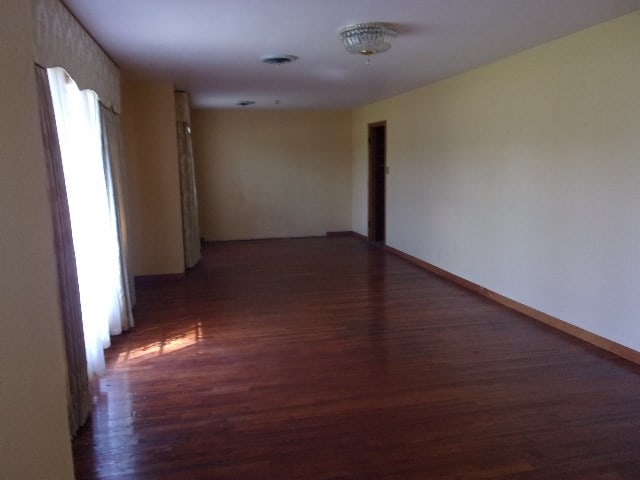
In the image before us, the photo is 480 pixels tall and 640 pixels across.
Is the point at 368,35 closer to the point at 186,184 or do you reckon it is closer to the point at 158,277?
the point at 186,184

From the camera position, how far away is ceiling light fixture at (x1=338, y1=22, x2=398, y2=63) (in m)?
3.37

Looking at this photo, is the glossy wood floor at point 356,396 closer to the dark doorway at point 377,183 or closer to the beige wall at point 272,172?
the dark doorway at point 377,183

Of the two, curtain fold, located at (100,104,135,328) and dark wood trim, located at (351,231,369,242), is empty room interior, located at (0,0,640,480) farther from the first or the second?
dark wood trim, located at (351,231,369,242)

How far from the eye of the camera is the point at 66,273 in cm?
266

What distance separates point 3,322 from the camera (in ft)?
2.52

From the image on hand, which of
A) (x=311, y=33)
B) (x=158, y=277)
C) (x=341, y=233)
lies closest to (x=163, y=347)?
(x=158, y=277)

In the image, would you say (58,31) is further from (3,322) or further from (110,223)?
(3,322)

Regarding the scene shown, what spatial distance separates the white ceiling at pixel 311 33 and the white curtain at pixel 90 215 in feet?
1.77

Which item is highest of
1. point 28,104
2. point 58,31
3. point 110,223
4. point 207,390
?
point 58,31

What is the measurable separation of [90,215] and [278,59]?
6.84 feet

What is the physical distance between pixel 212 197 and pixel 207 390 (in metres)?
6.15

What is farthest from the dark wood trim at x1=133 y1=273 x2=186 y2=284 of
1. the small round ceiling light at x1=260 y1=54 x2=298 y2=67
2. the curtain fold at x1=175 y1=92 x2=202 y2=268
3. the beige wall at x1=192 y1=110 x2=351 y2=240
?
the small round ceiling light at x1=260 y1=54 x2=298 y2=67

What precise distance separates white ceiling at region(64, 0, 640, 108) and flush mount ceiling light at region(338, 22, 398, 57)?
77 millimetres

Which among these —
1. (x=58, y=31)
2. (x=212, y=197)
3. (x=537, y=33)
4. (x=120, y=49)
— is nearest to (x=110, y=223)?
(x=120, y=49)
